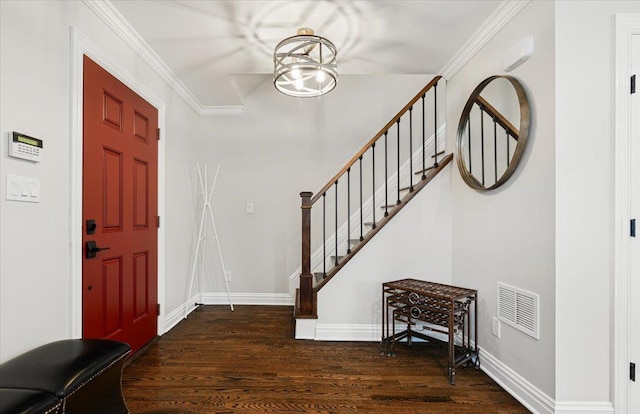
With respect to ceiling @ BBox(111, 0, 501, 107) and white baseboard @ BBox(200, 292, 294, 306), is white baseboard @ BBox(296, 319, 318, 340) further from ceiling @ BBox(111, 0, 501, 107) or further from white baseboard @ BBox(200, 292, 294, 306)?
ceiling @ BBox(111, 0, 501, 107)

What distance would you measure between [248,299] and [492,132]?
325cm

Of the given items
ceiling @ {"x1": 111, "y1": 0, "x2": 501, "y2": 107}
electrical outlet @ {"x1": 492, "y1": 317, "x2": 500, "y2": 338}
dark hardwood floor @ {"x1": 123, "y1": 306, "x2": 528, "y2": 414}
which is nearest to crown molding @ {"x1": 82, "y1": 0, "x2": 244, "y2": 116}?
ceiling @ {"x1": 111, "y1": 0, "x2": 501, "y2": 107}

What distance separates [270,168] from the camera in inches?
158

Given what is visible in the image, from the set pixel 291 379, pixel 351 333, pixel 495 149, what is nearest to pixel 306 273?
pixel 351 333

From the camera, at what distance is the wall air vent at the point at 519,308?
6.09 feet

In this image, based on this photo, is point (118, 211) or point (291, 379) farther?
point (118, 211)

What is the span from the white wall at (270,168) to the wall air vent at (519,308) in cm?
239

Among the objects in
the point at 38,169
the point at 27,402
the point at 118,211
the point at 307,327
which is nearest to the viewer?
the point at 27,402

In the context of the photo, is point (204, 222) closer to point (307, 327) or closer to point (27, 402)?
point (307, 327)
